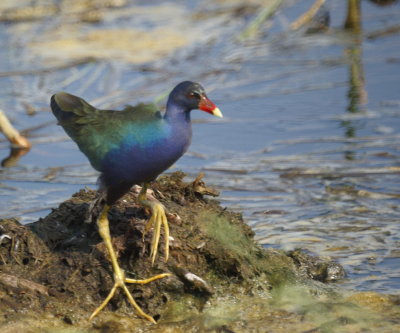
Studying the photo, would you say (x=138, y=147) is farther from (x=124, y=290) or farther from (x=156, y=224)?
(x=124, y=290)

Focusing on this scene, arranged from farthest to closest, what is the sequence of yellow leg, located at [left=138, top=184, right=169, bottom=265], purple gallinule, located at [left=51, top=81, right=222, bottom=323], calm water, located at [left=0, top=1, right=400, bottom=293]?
calm water, located at [left=0, top=1, right=400, bottom=293], yellow leg, located at [left=138, top=184, right=169, bottom=265], purple gallinule, located at [left=51, top=81, right=222, bottom=323]

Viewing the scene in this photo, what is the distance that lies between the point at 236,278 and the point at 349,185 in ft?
7.68

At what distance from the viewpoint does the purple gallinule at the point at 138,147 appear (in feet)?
13.3

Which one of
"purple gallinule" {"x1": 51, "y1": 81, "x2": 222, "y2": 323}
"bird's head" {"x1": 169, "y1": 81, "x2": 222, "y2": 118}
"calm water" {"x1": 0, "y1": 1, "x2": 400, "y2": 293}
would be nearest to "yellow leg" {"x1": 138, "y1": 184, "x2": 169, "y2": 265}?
"purple gallinule" {"x1": 51, "y1": 81, "x2": 222, "y2": 323}

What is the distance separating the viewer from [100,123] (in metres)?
4.25

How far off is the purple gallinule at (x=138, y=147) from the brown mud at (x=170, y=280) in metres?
0.09

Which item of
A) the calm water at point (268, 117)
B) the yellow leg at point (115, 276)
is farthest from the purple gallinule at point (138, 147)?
the calm water at point (268, 117)

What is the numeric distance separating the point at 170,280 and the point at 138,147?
2.09 ft

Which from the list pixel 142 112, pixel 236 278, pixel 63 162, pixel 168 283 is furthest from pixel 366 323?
pixel 63 162

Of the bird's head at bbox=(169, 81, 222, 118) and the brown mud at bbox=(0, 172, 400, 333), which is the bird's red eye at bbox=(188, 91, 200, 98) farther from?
the brown mud at bbox=(0, 172, 400, 333)

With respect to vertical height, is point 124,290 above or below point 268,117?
above

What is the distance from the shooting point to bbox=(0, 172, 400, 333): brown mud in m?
4.09

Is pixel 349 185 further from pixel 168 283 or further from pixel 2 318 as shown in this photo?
pixel 2 318

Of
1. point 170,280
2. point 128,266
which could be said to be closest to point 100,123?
point 128,266
